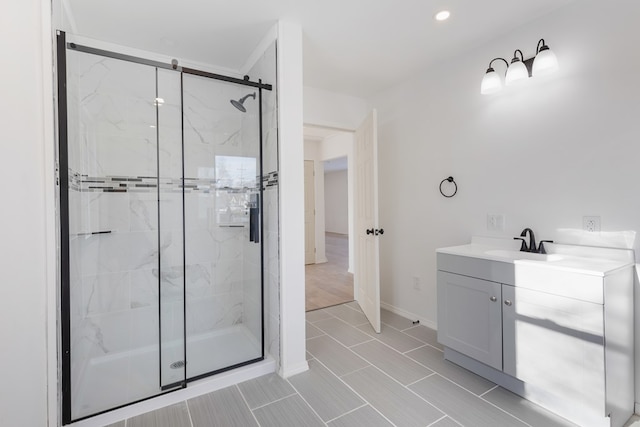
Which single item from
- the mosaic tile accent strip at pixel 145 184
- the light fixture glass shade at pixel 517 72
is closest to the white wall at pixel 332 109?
the mosaic tile accent strip at pixel 145 184

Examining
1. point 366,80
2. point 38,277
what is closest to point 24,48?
point 38,277

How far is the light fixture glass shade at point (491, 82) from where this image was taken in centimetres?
225

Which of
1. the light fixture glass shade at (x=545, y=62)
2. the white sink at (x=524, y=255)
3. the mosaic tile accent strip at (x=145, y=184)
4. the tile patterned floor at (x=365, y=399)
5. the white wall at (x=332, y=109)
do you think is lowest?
the tile patterned floor at (x=365, y=399)

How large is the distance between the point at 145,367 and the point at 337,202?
9917 mm

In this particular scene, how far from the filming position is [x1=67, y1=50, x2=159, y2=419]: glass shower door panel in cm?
215

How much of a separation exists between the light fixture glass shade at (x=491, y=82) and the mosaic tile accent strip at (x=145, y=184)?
5.72 feet

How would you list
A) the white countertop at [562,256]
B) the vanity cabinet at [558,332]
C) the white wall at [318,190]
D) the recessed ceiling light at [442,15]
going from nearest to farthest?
the vanity cabinet at [558,332] < the white countertop at [562,256] < the recessed ceiling light at [442,15] < the white wall at [318,190]

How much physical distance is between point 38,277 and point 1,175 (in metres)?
0.49

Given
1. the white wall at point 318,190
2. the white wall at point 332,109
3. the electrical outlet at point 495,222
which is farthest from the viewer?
the white wall at point 318,190

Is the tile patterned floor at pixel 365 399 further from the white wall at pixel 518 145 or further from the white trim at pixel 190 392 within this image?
the white wall at pixel 518 145

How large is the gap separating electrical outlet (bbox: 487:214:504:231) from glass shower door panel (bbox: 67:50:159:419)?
2772 mm

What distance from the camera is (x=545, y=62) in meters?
1.93

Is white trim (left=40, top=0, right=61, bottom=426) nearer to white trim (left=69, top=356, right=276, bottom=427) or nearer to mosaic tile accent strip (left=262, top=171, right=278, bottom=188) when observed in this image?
white trim (left=69, top=356, right=276, bottom=427)

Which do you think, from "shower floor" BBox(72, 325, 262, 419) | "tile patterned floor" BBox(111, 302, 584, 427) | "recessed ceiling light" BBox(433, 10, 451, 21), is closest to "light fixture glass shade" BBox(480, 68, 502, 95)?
"recessed ceiling light" BBox(433, 10, 451, 21)
